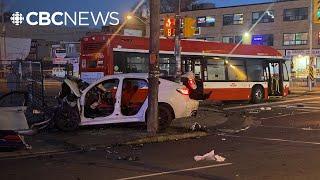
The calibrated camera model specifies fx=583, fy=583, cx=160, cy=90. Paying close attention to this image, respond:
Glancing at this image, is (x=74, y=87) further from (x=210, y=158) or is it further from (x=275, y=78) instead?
(x=275, y=78)

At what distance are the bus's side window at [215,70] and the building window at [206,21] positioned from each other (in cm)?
5466

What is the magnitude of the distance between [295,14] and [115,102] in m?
60.3

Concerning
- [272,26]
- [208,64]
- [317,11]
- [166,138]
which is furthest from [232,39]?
[166,138]

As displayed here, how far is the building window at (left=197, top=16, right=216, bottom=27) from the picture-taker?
3278 inches

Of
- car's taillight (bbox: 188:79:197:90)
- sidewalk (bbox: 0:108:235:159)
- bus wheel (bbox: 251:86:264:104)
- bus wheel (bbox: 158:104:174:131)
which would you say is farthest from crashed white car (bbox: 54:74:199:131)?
bus wheel (bbox: 251:86:264:104)

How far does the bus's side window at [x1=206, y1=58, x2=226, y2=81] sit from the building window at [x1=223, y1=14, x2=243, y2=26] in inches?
2023

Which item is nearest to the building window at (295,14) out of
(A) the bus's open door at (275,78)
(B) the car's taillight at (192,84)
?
(A) the bus's open door at (275,78)

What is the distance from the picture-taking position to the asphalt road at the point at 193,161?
9711 millimetres

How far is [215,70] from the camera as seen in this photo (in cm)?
2875

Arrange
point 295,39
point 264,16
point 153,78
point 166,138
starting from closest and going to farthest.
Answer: point 166,138 < point 153,78 < point 295,39 < point 264,16

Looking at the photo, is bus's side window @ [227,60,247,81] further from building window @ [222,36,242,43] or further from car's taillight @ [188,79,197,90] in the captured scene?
building window @ [222,36,242,43]

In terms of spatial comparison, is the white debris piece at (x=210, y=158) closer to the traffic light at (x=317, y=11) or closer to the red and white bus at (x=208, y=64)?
the red and white bus at (x=208, y=64)

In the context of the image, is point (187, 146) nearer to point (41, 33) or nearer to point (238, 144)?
point (238, 144)

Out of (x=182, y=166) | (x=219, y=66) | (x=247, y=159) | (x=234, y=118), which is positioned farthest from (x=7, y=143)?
(x=219, y=66)
